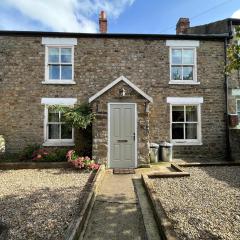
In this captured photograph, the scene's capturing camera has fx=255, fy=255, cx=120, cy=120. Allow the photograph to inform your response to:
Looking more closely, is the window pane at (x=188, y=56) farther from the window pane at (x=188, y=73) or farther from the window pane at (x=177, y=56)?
the window pane at (x=188, y=73)

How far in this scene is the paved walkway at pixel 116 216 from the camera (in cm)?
459

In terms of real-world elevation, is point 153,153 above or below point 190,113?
Result: below

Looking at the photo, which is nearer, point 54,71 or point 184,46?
point 54,71

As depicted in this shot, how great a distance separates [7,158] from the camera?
11.5 meters

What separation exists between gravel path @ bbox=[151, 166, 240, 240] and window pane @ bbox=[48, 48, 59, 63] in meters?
7.64

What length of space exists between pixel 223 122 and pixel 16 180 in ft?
31.3

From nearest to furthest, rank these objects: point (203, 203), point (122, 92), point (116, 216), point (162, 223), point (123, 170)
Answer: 1. point (162, 223)
2. point (116, 216)
3. point (203, 203)
4. point (123, 170)
5. point (122, 92)

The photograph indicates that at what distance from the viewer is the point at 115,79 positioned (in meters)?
12.1

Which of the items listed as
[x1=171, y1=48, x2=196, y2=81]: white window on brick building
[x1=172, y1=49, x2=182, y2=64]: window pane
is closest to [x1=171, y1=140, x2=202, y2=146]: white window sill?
[x1=171, y1=48, x2=196, y2=81]: white window on brick building

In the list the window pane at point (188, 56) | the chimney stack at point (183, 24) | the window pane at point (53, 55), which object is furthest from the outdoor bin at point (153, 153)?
the chimney stack at point (183, 24)

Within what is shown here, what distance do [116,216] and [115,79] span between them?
7796 millimetres

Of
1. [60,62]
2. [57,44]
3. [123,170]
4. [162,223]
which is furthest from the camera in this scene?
[60,62]

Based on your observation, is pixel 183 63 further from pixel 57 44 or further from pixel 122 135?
pixel 57 44

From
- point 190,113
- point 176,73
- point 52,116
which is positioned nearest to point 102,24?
point 176,73
